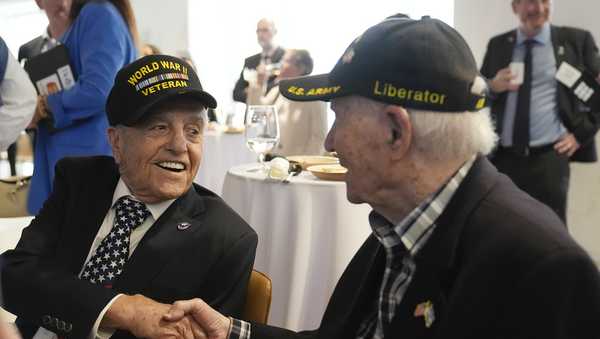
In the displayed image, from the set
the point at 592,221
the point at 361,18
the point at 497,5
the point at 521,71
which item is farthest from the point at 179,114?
the point at 361,18

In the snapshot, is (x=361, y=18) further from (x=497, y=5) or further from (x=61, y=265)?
(x=61, y=265)

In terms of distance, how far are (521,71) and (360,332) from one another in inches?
145

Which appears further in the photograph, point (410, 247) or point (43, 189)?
point (43, 189)

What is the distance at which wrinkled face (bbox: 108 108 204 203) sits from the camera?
1.67 meters

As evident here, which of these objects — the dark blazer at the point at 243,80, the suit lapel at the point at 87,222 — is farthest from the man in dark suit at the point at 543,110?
the suit lapel at the point at 87,222

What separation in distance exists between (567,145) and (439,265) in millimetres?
3714

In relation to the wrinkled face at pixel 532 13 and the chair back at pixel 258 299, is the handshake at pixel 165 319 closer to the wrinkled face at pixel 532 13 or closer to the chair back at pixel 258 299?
the chair back at pixel 258 299

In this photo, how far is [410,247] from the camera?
1.14m

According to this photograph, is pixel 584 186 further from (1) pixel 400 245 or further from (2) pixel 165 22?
(2) pixel 165 22

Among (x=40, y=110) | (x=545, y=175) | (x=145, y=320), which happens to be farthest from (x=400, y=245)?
(x=545, y=175)

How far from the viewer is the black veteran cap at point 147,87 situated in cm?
161

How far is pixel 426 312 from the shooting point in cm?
105

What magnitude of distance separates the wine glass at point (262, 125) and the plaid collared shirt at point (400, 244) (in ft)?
5.90

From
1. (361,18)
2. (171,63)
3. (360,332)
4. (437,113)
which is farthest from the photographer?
(361,18)
